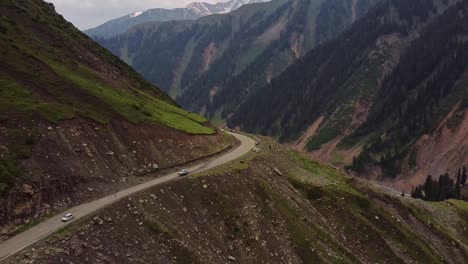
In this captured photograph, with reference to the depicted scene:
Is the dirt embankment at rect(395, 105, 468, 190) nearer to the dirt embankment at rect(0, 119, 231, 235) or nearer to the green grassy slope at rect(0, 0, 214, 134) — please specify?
the green grassy slope at rect(0, 0, 214, 134)

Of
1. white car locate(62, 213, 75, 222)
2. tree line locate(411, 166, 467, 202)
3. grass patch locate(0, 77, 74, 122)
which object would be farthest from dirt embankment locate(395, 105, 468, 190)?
white car locate(62, 213, 75, 222)

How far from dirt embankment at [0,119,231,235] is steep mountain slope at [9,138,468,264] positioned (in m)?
5.63

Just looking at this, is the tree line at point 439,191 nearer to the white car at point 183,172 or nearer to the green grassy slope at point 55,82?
the green grassy slope at point 55,82

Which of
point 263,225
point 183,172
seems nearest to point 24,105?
point 183,172

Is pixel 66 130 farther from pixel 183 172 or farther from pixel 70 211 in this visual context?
pixel 183 172

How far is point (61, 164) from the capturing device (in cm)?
5497

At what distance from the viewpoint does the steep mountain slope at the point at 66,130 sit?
166ft

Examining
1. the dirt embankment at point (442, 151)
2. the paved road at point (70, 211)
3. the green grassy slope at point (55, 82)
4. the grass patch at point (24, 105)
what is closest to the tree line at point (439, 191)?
the dirt embankment at point (442, 151)

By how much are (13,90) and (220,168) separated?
32.9 metres

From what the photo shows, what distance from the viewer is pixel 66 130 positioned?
6041 cm

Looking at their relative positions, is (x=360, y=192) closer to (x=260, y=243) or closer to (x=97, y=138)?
(x=260, y=243)

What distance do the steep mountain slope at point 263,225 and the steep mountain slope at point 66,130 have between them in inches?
272

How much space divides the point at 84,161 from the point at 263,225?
25.6 metres

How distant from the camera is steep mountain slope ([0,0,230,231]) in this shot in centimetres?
5066
